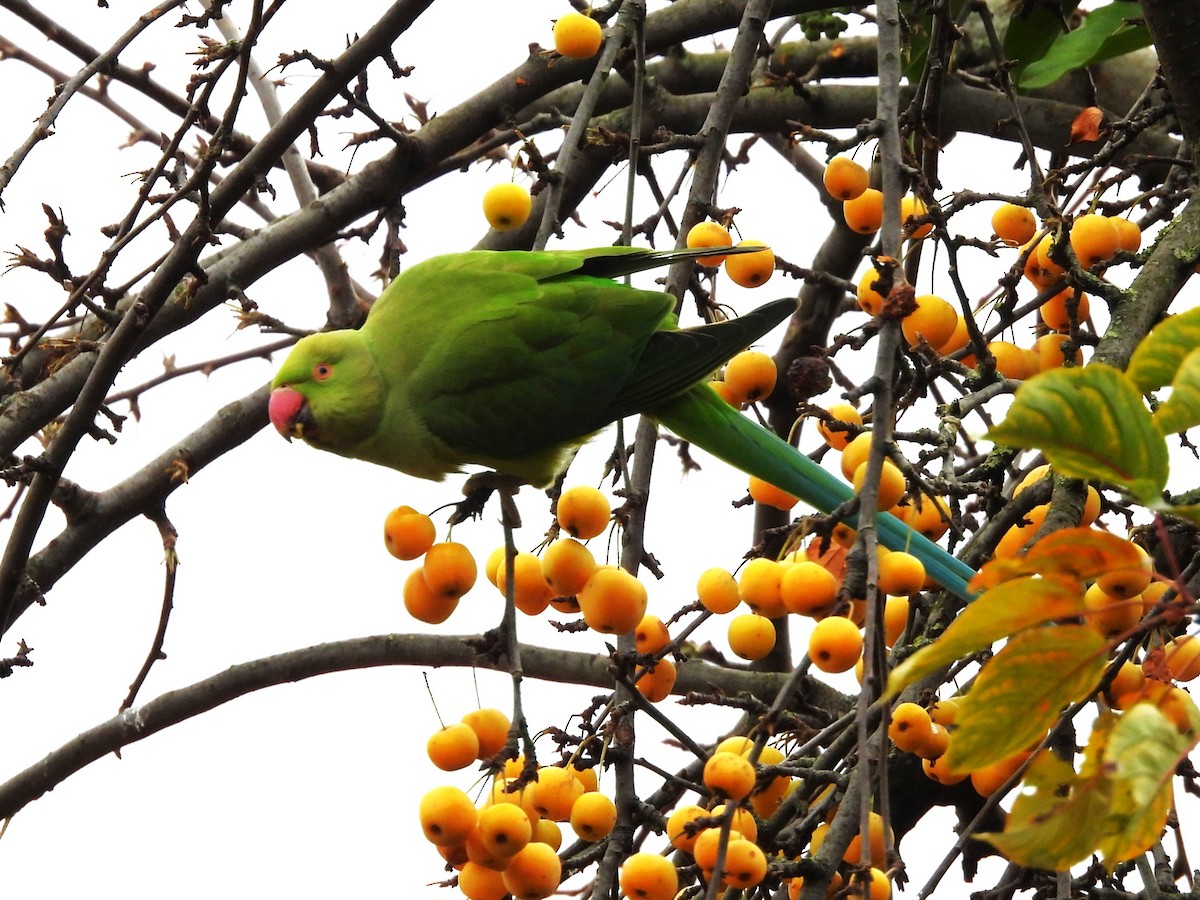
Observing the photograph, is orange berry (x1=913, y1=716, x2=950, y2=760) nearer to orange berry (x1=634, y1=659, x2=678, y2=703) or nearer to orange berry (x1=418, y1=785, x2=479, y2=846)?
orange berry (x1=634, y1=659, x2=678, y2=703)

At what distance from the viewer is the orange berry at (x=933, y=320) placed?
189cm

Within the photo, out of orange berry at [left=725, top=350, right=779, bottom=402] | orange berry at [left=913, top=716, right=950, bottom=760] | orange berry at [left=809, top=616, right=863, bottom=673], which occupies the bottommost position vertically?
orange berry at [left=913, top=716, right=950, bottom=760]

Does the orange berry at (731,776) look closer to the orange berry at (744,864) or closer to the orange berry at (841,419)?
the orange berry at (744,864)

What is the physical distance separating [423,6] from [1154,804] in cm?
164

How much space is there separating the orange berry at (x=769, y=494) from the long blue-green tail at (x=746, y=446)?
1 cm

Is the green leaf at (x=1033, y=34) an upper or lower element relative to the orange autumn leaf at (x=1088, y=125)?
upper

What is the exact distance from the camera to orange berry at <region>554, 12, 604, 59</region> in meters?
1.94

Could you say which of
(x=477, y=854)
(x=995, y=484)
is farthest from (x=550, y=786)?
(x=995, y=484)

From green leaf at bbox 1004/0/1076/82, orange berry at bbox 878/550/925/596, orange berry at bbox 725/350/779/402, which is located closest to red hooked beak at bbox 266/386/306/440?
orange berry at bbox 725/350/779/402

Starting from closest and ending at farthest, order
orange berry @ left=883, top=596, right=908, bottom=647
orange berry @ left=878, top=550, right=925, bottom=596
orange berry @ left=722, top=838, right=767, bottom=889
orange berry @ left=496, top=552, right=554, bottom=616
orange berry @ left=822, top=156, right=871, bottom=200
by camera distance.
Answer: orange berry @ left=722, top=838, right=767, bottom=889 → orange berry @ left=878, top=550, right=925, bottom=596 → orange berry @ left=496, top=552, right=554, bottom=616 → orange berry @ left=883, top=596, right=908, bottom=647 → orange berry @ left=822, top=156, right=871, bottom=200

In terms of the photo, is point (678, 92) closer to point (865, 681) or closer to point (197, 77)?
point (197, 77)

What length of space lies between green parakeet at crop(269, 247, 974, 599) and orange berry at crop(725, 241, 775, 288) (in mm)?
108

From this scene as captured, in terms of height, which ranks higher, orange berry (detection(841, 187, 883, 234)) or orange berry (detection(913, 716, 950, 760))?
orange berry (detection(841, 187, 883, 234))

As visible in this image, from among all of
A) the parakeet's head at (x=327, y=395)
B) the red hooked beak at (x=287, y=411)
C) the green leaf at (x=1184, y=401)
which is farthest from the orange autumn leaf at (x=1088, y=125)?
the green leaf at (x=1184, y=401)
